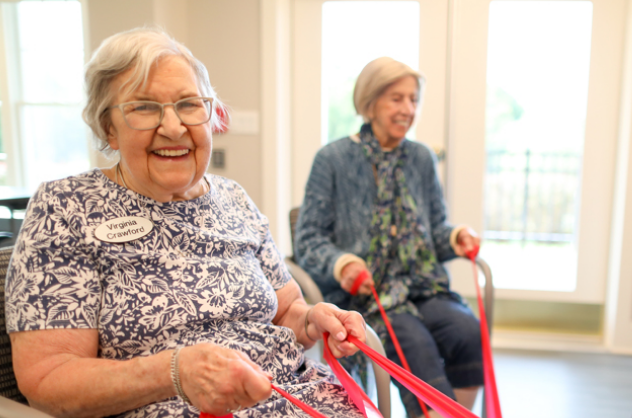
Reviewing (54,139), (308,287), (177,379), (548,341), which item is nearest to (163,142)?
(177,379)

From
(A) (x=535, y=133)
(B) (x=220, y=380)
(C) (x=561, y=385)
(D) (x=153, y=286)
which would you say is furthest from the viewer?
(A) (x=535, y=133)

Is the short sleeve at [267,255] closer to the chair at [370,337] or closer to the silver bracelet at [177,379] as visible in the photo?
the chair at [370,337]

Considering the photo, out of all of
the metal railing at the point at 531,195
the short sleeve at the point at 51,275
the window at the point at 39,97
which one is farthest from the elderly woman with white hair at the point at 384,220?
the window at the point at 39,97

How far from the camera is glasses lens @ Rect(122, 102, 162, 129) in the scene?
3.12 feet

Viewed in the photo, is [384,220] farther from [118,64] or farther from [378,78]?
[118,64]

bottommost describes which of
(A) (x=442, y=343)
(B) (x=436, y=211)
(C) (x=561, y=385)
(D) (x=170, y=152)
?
(C) (x=561, y=385)

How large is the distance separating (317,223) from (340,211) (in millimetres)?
100

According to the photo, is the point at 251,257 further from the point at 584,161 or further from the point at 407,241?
the point at 584,161

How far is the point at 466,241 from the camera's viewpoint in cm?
169

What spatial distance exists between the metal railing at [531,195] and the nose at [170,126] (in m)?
2.08

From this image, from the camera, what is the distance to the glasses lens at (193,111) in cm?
100

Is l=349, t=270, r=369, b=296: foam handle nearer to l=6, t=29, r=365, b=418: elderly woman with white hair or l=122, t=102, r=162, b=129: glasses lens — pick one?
l=6, t=29, r=365, b=418: elderly woman with white hair

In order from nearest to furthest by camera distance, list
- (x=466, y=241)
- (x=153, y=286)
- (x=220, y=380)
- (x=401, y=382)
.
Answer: (x=220, y=380), (x=401, y=382), (x=153, y=286), (x=466, y=241)

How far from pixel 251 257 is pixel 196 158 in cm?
27
